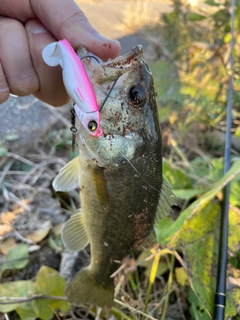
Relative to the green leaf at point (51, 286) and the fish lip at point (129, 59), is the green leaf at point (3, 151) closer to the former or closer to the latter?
the green leaf at point (51, 286)

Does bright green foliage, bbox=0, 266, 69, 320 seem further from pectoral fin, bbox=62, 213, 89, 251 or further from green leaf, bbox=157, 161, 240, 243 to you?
green leaf, bbox=157, 161, 240, 243

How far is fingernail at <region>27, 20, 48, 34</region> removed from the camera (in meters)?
1.36

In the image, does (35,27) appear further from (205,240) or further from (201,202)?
(205,240)

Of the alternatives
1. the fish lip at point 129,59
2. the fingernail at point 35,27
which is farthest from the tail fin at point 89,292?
the fingernail at point 35,27

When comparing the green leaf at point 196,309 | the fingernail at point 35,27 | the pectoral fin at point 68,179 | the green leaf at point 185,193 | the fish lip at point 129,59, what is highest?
the fish lip at point 129,59

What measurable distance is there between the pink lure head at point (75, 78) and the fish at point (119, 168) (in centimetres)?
9

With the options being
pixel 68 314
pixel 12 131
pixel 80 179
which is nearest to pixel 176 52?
pixel 12 131

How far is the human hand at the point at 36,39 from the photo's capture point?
1.24m

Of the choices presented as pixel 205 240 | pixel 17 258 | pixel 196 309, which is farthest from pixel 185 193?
pixel 17 258

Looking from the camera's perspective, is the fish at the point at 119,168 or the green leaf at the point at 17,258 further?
the green leaf at the point at 17,258

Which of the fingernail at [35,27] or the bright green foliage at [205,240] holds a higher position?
the fingernail at [35,27]

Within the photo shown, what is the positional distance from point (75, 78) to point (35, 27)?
0.53 m

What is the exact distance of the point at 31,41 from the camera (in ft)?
4.33

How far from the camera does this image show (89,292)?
5.01 ft
